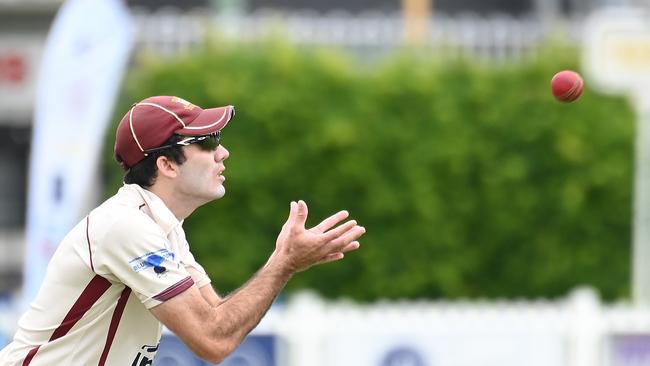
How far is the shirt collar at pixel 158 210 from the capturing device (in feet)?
12.5

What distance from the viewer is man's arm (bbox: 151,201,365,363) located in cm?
366

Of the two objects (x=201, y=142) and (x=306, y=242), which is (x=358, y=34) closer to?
(x=201, y=142)

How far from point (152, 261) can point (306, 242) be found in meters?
0.45

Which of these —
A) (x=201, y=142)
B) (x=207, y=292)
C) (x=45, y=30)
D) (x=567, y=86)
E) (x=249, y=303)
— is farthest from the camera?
(x=45, y=30)

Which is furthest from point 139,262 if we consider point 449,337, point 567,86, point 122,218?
point 449,337

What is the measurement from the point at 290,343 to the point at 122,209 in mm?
5996

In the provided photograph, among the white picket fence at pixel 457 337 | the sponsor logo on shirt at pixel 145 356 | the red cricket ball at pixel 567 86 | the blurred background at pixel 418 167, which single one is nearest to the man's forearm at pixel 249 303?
the sponsor logo on shirt at pixel 145 356

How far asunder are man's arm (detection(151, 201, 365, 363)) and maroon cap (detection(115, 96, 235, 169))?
36 centimetres

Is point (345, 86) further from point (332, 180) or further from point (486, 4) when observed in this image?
point (486, 4)

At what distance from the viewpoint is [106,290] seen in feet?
12.2

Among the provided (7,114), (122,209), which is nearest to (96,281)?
(122,209)

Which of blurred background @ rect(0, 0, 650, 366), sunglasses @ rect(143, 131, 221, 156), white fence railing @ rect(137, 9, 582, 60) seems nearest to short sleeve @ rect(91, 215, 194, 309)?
sunglasses @ rect(143, 131, 221, 156)

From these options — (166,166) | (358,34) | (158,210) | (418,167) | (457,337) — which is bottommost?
(457,337)

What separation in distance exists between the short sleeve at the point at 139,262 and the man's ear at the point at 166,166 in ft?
0.66
